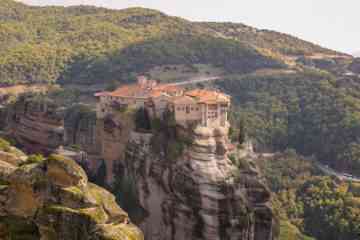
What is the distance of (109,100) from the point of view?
2511 inches

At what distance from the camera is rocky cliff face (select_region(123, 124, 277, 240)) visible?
164ft

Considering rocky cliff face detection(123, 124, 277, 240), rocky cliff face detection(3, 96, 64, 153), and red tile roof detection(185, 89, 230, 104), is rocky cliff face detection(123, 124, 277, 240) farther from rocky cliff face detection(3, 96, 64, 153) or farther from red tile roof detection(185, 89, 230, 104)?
rocky cliff face detection(3, 96, 64, 153)

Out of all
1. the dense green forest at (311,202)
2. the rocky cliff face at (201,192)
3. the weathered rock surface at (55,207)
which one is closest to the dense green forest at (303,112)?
the dense green forest at (311,202)

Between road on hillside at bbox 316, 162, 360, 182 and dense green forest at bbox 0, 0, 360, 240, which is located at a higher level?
dense green forest at bbox 0, 0, 360, 240

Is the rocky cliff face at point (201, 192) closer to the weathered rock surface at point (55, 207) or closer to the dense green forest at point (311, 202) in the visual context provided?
the dense green forest at point (311, 202)

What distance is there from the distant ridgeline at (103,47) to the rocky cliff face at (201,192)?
6551 cm

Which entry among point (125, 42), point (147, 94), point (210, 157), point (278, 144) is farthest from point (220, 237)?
point (125, 42)

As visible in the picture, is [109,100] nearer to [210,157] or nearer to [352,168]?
[210,157]

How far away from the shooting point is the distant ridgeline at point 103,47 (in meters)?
121

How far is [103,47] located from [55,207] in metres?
121

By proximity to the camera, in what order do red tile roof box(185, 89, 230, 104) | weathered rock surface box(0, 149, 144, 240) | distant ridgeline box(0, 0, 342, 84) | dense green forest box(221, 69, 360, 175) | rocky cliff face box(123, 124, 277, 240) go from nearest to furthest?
weathered rock surface box(0, 149, 144, 240) → rocky cliff face box(123, 124, 277, 240) → red tile roof box(185, 89, 230, 104) → dense green forest box(221, 69, 360, 175) → distant ridgeline box(0, 0, 342, 84)

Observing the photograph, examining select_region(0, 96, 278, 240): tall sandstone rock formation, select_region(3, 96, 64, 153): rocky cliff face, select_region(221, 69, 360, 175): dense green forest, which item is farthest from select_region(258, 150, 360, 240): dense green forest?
select_region(3, 96, 64, 153): rocky cliff face

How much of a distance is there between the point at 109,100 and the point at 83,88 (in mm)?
53885

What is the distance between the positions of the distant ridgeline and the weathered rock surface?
89779 millimetres
